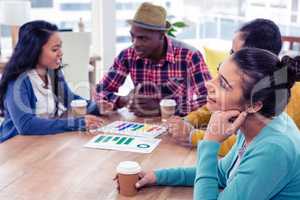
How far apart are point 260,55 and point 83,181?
721 mm

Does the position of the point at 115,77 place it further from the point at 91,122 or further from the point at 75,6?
the point at 75,6

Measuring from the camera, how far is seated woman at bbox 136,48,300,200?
1.12 metres

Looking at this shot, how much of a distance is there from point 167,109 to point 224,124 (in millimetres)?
810

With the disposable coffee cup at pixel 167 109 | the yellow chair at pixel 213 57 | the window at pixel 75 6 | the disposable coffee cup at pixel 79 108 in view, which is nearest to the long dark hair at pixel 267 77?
the disposable coffee cup at pixel 167 109

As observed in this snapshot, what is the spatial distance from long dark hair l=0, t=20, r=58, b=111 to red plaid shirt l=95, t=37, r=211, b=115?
1.50 ft

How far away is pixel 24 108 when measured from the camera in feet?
6.54

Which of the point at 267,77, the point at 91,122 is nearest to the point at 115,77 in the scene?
the point at 91,122

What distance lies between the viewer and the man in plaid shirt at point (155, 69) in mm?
2389

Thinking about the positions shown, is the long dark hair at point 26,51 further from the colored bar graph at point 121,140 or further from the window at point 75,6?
the window at point 75,6

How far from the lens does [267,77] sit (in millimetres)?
1185

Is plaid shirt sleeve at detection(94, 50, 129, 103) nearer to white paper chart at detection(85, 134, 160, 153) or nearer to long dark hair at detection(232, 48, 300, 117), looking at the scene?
white paper chart at detection(85, 134, 160, 153)

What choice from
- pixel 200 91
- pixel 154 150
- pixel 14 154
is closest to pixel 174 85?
pixel 200 91

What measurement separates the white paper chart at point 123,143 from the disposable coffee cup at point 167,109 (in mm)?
275

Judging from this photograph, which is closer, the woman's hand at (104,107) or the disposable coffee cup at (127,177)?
the disposable coffee cup at (127,177)
